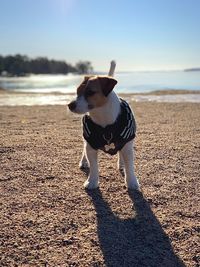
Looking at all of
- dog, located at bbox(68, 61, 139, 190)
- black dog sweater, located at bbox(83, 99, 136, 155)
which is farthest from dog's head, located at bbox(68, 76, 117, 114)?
black dog sweater, located at bbox(83, 99, 136, 155)

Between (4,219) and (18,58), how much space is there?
107 m

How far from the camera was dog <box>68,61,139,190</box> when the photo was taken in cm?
432

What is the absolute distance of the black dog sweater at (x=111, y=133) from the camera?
451cm

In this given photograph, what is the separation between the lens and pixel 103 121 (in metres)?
4.52

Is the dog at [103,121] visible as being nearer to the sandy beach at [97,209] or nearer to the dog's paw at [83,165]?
the sandy beach at [97,209]

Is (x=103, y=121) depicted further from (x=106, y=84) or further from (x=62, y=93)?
(x=62, y=93)

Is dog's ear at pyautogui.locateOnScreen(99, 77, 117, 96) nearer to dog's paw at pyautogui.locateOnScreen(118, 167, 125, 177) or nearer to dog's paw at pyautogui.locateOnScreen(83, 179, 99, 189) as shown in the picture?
dog's paw at pyautogui.locateOnScreen(83, 179, 99, 189)

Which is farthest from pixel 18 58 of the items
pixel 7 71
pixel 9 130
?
pixel 9 130

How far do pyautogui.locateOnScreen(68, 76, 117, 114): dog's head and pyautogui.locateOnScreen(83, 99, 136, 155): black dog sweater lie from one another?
29 cm

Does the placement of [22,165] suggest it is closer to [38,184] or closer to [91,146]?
[38,184]

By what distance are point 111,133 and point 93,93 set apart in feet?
1.69

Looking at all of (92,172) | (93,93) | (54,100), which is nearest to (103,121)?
(93,93)

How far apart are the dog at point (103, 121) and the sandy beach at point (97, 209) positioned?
0.32m

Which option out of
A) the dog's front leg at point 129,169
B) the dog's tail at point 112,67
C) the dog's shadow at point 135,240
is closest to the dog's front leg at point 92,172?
the dog's front leg at point 129,169
